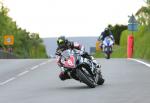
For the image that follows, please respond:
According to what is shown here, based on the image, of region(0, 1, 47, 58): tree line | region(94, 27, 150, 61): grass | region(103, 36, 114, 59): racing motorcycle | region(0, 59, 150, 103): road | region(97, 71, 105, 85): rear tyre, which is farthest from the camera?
region(0, 1, 47, 58): tree line

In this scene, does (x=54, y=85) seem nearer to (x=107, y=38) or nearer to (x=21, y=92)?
(x=21, y=92)

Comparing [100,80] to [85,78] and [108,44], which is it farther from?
[108,44]

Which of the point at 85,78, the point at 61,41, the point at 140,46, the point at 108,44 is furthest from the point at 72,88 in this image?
the point at 140,46

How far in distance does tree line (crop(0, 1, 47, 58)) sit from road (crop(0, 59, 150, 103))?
244 ft

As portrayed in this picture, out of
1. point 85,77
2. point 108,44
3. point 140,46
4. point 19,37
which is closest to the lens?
point 85,77

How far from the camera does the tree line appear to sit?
10359 centimetres

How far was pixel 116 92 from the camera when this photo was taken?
16.2 meters

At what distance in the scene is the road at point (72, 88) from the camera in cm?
1492

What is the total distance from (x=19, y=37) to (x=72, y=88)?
336 ft

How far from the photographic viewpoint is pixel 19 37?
12019cm

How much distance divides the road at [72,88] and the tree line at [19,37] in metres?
74.5

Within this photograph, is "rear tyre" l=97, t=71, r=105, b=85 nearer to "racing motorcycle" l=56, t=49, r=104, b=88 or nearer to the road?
the road

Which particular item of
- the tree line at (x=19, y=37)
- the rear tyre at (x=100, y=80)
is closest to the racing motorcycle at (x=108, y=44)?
the rear tyre at (x=100, y=80)

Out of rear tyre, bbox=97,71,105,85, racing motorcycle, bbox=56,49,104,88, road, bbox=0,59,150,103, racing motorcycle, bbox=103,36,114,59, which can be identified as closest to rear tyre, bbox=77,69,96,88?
racing motorcycle, bbox=56,49,104,88
